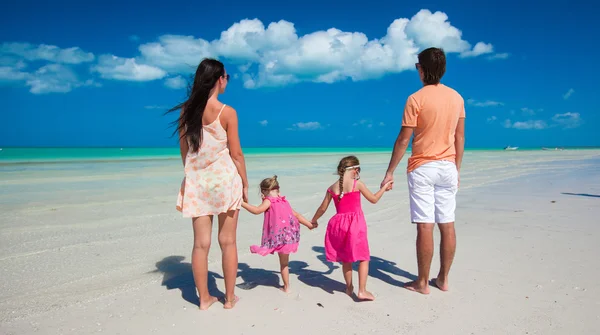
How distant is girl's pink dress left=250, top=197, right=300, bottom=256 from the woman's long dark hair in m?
1.01

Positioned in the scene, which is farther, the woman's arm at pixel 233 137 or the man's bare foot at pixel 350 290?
the man's bare foot at pixel 350 290

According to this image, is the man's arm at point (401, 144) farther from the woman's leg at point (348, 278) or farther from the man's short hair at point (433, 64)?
the woman's leg at point (348, 278)

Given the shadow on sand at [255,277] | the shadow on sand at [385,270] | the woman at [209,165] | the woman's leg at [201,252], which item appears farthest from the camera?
the shadow on sand at [385,270]

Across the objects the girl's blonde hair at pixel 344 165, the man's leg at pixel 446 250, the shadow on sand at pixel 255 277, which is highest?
the girl's blonde hair at pixel 344 165

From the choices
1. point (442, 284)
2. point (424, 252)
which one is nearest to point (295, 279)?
point (424, 252)

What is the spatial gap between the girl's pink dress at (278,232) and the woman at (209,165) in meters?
0.45

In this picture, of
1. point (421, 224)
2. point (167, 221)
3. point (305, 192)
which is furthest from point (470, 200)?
point (167, 221)

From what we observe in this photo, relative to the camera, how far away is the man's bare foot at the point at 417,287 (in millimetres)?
3658

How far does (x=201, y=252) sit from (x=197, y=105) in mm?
1229

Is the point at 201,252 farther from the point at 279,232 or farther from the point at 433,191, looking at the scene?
the point at 433,191

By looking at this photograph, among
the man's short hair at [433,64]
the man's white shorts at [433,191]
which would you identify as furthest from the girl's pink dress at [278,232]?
the man's short hair at [433,64]

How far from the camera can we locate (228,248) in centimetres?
340

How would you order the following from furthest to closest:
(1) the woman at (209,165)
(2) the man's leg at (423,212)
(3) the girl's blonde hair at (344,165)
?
(3) the girl's blonde hair at (344,165), (2) the man's leg at (423,212), (1) the woman at (209,165)

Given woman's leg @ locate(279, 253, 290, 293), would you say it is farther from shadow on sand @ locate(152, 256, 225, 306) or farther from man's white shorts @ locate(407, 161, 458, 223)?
man's white shorts @ locate(407, 161, 458, 223)
